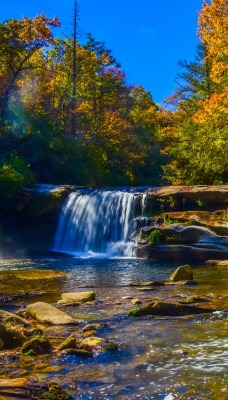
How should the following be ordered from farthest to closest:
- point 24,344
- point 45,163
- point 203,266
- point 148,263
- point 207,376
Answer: point 45,163 → point 148,263 → point 203,266 → point 24,344 → point 207,376

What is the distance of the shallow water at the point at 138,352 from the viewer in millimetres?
5363

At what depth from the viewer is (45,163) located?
32281 millimetres

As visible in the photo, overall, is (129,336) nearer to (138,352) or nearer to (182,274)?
(138,352)

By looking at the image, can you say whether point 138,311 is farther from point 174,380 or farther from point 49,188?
point 49,188

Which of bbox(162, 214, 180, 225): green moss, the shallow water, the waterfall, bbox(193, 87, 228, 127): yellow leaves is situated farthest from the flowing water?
bbox(193, 87, 228, 127): yellow leaves

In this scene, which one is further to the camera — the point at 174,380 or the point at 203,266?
the point at 203,266

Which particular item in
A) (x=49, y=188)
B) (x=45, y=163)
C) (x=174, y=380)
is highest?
(x=45, y=163)

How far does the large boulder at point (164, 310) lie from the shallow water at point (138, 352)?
0.74ft

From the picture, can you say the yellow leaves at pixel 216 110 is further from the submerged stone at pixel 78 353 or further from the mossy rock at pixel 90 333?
the submerged stone at pixel 78 353

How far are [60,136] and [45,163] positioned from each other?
234 centimetres

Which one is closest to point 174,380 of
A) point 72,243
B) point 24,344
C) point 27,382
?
point 27,382

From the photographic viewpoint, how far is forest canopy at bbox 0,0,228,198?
86.0 feet

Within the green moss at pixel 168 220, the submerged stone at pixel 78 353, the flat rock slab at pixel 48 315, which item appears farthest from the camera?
the green moss at pixel 168 220

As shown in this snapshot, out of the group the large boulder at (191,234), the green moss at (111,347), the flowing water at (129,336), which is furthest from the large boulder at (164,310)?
the large boulder at (191,234)
